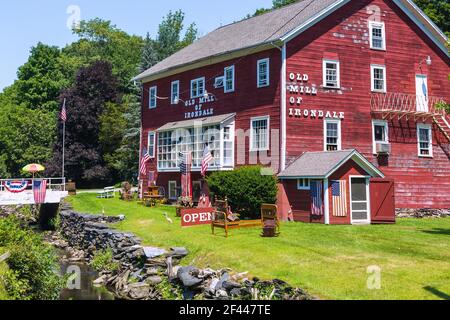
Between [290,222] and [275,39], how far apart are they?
986 centimetres

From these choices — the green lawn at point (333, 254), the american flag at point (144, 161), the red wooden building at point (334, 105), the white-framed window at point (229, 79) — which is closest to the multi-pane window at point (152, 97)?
the american flag at point (144, 161)

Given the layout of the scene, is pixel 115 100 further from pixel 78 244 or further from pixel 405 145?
pixel 405 145

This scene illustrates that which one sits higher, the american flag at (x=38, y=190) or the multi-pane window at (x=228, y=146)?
the multi-pane window at (x=228, y=146)

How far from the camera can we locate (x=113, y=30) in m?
81.4

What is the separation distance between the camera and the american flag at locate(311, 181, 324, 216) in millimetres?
23272

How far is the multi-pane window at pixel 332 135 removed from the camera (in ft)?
89.0

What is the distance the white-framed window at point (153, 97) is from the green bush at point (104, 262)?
645 inches

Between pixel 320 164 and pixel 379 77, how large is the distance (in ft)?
28.0

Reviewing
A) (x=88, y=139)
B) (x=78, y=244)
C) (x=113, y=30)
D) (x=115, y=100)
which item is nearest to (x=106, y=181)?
(x=88, y=139)

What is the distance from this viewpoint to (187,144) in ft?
103

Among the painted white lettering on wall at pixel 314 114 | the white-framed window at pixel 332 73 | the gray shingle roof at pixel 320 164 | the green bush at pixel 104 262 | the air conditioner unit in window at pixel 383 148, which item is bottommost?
the green bush at pixel 104 262

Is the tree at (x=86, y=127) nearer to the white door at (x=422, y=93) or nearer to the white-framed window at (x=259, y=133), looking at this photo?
the white-framed window at (x=259, y=133)

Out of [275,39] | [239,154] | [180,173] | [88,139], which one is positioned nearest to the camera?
[275,39]

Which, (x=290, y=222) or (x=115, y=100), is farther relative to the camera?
(x=115, y=100)
